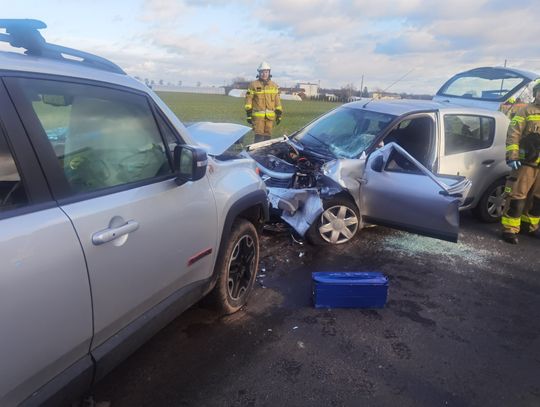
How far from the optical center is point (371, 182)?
5.00 metres

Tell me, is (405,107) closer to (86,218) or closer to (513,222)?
(513,222)

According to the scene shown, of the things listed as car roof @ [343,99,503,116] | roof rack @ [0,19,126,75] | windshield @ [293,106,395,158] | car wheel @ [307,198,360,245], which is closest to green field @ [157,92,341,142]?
windshield @ [293,106,395,158]

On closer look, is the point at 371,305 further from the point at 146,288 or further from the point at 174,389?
the point at 146,288

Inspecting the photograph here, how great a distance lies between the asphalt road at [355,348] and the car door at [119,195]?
61 centimetres

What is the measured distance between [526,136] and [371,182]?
7.11 ft

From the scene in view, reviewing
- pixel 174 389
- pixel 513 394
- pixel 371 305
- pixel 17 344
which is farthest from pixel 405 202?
pixel 17 344

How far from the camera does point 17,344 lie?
1.58m

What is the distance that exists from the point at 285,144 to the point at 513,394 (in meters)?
4.12

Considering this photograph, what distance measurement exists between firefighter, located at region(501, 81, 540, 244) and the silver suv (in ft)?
14.0

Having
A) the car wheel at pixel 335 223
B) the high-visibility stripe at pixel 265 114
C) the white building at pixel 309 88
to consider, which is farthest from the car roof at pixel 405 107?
the white building at pixel 309 88

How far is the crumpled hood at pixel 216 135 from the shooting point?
11.0ft

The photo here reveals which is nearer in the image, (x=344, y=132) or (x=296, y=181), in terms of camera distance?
(x=296, y=181)

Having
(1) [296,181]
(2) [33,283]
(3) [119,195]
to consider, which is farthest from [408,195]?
(2) [33,283]

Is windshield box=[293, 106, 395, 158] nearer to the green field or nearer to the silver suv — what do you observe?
the silver suv
